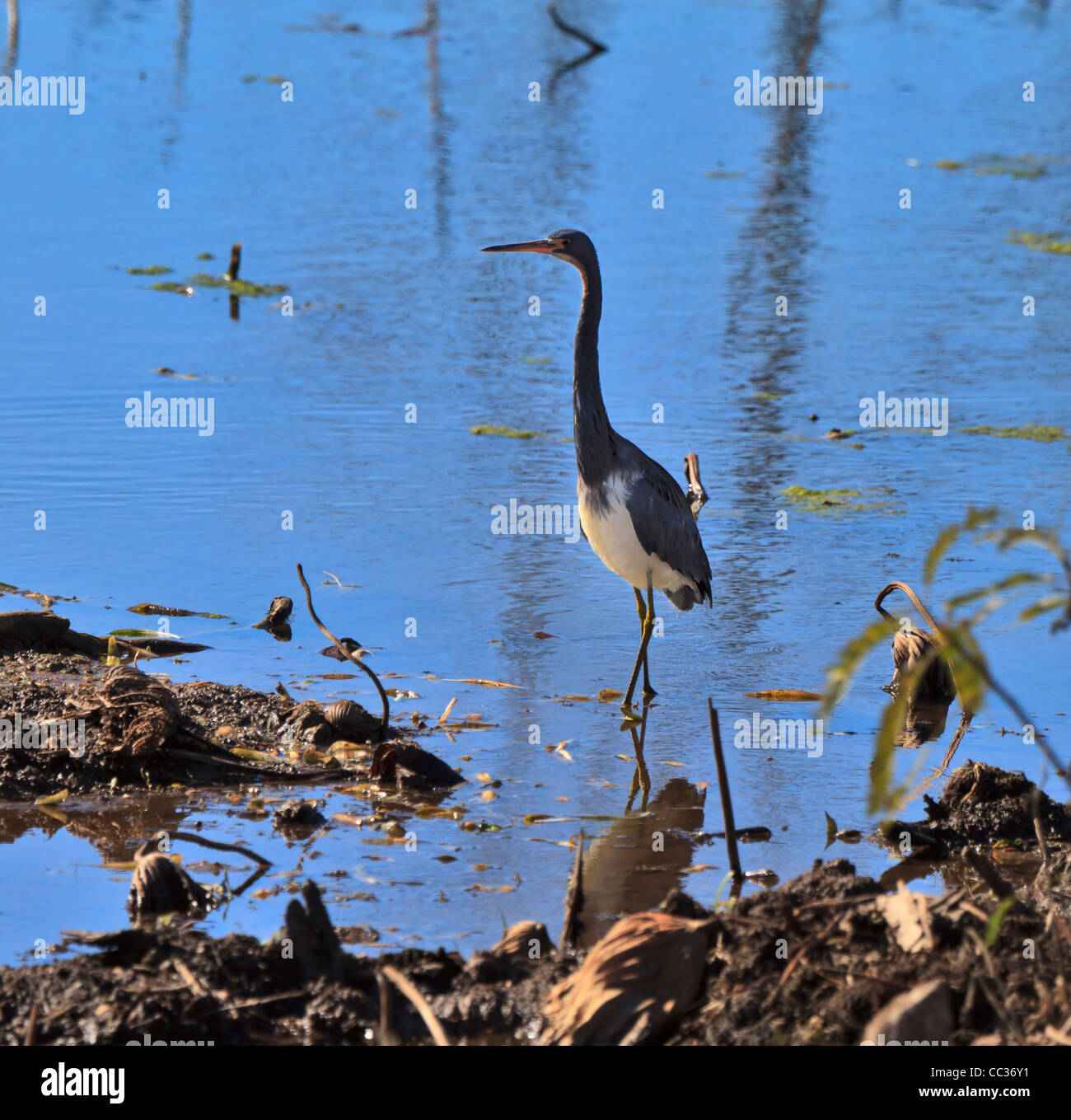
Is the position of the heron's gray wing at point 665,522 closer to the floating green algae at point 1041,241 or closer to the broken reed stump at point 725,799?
the broken reed stump at point 725,799

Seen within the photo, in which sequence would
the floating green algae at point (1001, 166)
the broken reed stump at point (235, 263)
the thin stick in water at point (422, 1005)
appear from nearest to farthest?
the thin stick in water at point (422, 1005)
the broken reed stump at point (235, 263)
the floating green algae at point (1001, 166)

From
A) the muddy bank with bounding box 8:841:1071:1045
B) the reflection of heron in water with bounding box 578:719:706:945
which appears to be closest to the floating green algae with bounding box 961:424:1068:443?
the reflection of heron in water with bounding box 578:719:706:945

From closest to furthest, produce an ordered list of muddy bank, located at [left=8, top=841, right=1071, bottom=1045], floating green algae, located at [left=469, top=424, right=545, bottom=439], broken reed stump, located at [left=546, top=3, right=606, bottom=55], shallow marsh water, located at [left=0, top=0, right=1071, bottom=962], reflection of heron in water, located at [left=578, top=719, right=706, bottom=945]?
muddy bank, located at [left=8, top=841, right=1071, bottom=1045] < reflection of heron in water, located at [left=578, top=719, right=706, bottom=945] < shallow marsh water, located at [left=0, top=0, right=1071, bottom=962] < floating green algae, located at [left=469, top=424, right=545, bottom=439] < broken reed stump, located at [left=546, top=3, right=606, bottom=55]

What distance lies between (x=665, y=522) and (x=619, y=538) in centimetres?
26

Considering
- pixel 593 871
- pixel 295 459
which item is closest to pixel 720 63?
pixel 295 459

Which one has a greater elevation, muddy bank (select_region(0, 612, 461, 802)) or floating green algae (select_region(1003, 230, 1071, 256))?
floating green algae (select_region(1003, 230, 1071, 256))

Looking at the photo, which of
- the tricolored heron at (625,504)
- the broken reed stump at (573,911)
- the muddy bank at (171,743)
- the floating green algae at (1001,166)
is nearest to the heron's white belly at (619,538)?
the tricolored heron at (625,504)

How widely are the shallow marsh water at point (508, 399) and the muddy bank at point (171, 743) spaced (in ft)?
→ 0.80

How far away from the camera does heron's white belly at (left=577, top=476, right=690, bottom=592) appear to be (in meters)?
7.93

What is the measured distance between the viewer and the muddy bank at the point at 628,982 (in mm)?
4090

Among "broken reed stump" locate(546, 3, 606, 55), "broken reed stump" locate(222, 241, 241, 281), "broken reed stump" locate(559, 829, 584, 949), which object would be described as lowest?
"broken reed stump" locate(559, 829, 584, 949)

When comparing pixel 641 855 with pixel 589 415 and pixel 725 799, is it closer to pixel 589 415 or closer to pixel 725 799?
pixel 725 799

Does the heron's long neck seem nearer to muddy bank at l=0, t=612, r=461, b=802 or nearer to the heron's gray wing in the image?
the heron's gray wing
